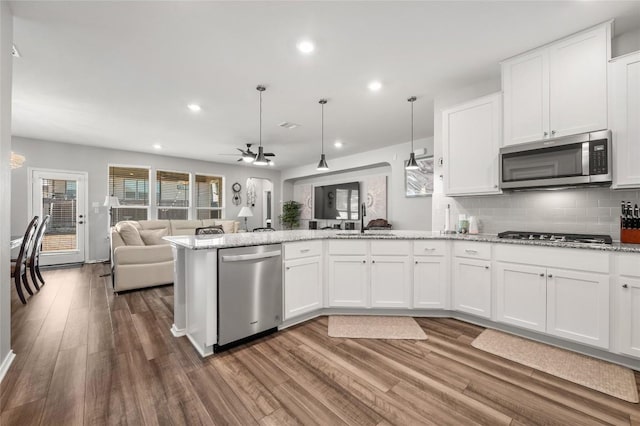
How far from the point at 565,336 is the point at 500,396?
99 cm

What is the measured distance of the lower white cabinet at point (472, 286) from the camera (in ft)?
8.47

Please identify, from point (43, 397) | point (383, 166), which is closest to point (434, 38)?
point (43, 397)

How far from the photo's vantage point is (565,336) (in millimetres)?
2154

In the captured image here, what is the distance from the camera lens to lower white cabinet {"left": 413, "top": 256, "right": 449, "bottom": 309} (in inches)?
112

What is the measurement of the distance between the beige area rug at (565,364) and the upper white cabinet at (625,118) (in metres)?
1.37

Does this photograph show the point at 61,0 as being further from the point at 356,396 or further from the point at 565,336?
the point at 565,336

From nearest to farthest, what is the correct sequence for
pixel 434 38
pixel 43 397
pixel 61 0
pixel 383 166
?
pixel 43 397
pixel 61 0
pixel 434 38
pixel 383 166

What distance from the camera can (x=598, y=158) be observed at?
2146mm

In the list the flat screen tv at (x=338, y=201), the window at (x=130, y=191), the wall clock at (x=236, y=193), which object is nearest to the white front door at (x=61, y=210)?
the window at (x=130, y=191)

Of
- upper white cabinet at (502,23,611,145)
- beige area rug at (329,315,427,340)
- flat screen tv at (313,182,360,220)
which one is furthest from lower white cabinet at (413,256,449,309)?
flat screen tv at (313,182,360,220)

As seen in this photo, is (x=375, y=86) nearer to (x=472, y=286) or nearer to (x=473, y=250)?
(x=473, y=250)

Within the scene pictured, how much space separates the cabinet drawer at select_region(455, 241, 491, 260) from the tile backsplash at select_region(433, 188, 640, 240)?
0.57 meters

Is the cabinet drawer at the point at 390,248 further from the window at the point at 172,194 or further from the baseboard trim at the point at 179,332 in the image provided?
the window at the point at 172,194

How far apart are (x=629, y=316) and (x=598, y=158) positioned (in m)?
1.18
